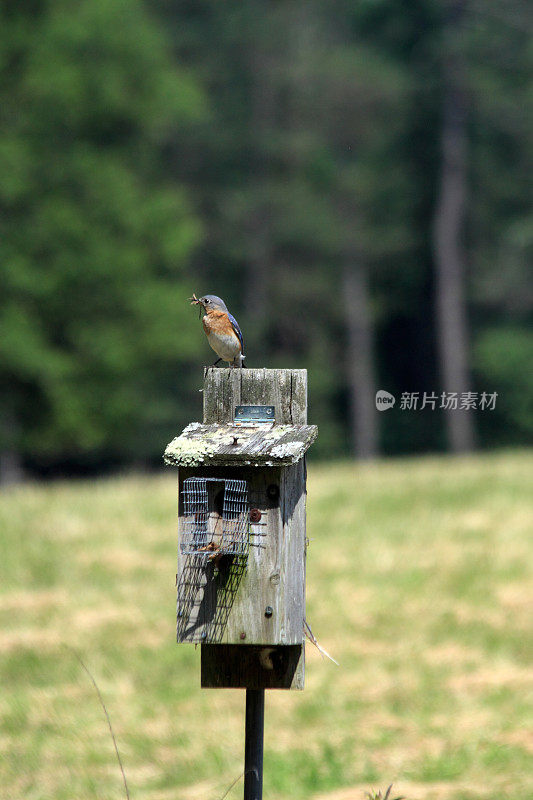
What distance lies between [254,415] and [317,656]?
16.5ft

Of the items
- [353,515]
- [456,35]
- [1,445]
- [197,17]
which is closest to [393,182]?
[456,35]

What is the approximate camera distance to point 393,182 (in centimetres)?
2705

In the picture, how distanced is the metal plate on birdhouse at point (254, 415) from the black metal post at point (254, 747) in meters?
1.00

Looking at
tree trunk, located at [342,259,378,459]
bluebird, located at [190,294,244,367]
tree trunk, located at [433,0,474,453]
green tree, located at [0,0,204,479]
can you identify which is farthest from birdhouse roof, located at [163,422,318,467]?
tree trunk, located at [342,259,378,459]

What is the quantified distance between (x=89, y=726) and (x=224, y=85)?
22820 millimetres

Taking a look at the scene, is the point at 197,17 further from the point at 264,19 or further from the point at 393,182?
the point at 393,182

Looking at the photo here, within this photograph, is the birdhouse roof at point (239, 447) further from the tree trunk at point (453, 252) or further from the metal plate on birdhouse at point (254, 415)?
the tree trunk at point (453, 252)

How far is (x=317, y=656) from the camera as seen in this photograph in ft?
27.6

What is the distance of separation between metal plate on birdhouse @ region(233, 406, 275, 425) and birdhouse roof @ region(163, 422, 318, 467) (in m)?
0.09

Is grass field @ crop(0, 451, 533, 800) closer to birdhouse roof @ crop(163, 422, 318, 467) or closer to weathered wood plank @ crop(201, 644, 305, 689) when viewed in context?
weathered wood plank @ crop(201, 644, 305, 689)

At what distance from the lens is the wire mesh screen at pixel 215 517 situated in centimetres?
361

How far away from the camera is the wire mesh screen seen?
361 cm

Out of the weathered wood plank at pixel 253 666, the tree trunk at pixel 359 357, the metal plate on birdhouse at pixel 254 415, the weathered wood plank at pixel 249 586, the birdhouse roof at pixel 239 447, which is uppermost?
the tree trunk at pixel 359 357

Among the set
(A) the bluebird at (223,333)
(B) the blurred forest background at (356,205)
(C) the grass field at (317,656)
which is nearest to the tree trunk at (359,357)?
(B) the blurred forest background at (356,205)
